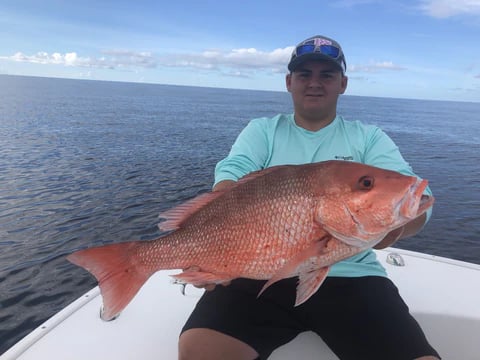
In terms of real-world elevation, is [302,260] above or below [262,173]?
below

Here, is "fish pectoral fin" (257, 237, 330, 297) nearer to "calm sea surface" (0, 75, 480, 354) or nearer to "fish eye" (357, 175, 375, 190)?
"fish eye" (357, 175, 375, 190)

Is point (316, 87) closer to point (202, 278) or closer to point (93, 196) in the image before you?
point (202, 278)

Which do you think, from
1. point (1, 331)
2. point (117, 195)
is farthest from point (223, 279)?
point (117, 195)

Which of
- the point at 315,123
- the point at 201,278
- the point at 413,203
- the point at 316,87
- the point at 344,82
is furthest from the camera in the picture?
the point at 344,82

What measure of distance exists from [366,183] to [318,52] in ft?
5.56

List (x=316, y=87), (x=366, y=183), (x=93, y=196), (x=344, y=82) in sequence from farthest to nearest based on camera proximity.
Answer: (x=93, y=196) < (x=344, y=82) < (x=316, y=87) < (x=366, y=183)

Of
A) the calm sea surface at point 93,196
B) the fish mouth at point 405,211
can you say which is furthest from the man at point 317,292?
the calm sea surface at point 93,196

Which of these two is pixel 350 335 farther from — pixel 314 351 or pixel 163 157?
pixel 163 157

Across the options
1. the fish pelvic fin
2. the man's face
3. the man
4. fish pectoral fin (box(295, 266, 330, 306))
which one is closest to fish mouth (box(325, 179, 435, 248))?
fish pectoral fin (box(295, 266, 330, 306))

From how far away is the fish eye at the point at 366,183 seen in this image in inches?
85.1

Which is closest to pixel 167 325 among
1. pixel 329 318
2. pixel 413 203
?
pixel 329 318

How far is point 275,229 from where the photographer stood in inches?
85.7

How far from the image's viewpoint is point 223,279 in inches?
→ 91.8

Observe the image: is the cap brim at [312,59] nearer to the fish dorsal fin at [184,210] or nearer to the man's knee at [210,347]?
the fish dorsal fin at [184,210]
